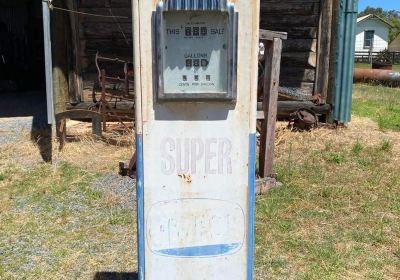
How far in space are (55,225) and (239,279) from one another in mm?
2190

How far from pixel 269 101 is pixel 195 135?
8.66 feet

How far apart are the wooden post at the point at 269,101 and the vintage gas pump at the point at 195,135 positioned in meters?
2.52

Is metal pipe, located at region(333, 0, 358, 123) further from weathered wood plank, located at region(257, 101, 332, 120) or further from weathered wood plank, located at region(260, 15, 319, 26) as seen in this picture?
weathered wood plank, located at region(260, 15, 319, 26)

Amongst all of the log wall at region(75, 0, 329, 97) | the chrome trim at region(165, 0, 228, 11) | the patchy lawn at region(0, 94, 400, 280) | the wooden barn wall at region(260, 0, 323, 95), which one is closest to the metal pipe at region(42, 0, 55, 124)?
the patchy lawn at region(0, 94, 400, 280)

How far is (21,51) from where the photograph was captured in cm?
1429

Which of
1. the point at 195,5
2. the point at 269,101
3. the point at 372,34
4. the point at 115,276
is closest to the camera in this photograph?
the point at 195,5

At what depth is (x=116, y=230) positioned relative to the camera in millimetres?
4191

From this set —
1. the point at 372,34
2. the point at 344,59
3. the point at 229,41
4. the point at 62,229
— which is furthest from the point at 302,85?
the point at 372,34

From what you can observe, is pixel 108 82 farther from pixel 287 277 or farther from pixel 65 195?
pixel 287 277

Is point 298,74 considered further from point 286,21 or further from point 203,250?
point 203,250

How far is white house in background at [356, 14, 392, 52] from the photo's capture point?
1957 inches

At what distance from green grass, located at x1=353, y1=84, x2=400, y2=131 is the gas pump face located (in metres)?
6.26

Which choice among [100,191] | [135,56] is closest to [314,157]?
[100,191]

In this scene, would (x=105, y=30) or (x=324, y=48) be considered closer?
(x=324, y=48)
